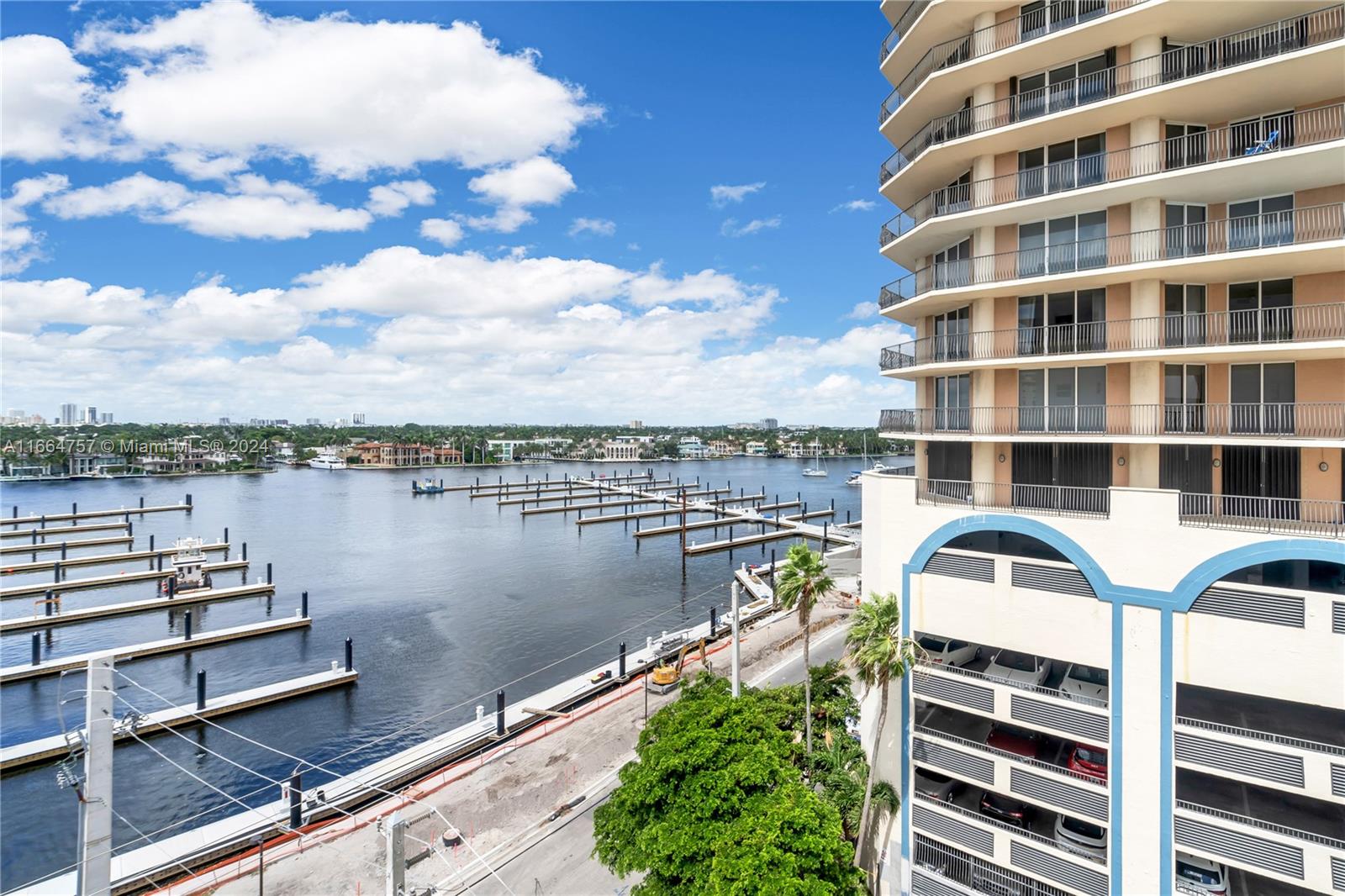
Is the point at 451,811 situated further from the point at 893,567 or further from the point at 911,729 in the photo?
the point at 893,567

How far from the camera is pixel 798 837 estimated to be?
14.9 metres

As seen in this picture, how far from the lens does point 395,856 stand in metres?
10.8

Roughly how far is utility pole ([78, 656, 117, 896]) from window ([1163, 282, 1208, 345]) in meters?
27.3

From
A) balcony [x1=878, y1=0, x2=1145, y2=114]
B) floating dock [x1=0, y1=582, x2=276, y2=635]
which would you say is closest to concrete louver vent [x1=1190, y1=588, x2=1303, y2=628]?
balcony [x1=878, y1=0, x2=1145, y2=114]

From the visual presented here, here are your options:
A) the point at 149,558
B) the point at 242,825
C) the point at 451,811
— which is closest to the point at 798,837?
the point at 451,811

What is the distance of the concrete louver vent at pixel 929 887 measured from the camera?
726 inches

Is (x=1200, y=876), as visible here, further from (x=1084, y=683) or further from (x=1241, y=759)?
(x=1084, y=683)

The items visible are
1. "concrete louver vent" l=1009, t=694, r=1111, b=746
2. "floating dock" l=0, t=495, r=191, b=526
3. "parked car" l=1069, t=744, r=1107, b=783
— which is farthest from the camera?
"floating dock" l=0, t=495, r=191, b=526

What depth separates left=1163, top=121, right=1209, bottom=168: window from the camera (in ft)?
57.8

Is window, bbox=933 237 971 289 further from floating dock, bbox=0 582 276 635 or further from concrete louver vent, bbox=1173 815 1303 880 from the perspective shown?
floating dock, bbox=0 582 276 635

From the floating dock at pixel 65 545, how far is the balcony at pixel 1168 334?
99.1 metres

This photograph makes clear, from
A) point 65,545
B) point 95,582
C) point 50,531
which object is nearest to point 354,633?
point 95,582

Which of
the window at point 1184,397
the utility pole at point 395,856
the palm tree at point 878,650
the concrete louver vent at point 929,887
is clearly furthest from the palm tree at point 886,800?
the utility pole at point 395,856

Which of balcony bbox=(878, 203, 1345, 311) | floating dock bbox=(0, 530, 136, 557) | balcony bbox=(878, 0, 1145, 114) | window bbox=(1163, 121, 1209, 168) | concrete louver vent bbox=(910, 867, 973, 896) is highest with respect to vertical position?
balcony bbox=(878, 0, 1145, 114)
